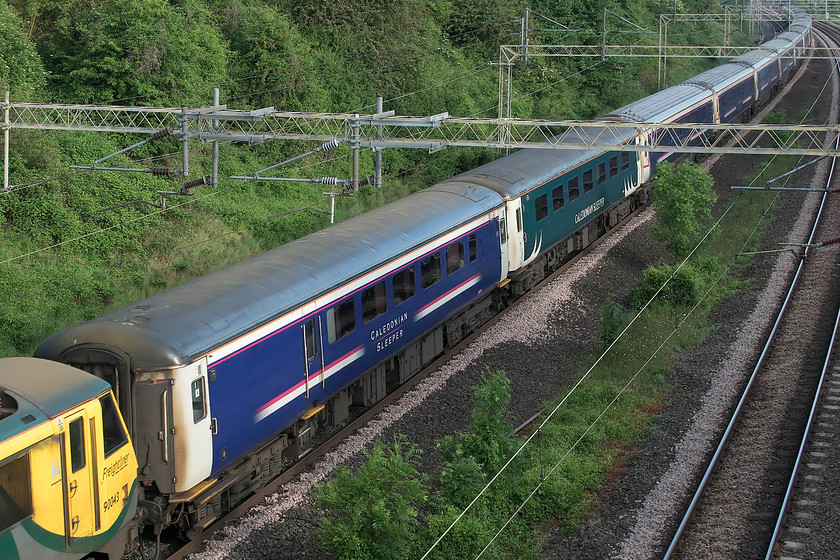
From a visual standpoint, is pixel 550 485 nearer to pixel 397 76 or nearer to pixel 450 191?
pixel 450 191

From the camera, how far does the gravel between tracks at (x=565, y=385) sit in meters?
12.4

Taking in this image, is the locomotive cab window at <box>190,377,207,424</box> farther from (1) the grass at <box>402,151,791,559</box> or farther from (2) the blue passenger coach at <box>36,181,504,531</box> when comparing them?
(1) the grass at <box>402,151,791,559</box>

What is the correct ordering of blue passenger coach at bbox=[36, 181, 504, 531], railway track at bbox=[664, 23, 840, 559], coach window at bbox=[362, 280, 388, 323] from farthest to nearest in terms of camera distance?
coach window at bbox=[362, 280, 388, 323]
railway track at bbox=[664, 23, 840, 559]
blue passenger coach at bbox=[36, 181, 504, 531]

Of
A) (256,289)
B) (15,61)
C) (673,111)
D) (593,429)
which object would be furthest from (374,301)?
A: (673,111)

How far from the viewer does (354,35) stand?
3641cm

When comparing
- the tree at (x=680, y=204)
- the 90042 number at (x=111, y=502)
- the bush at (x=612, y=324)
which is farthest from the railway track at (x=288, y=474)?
the tree at (x=680, y=204)

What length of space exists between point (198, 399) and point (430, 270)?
6.75m

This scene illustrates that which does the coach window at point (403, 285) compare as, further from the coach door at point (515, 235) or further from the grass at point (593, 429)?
the coach door at point (515, 235)

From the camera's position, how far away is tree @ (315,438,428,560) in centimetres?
1113

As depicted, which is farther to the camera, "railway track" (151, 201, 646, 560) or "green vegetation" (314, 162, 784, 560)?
"green vegetation" (314, 162, 784, 560)

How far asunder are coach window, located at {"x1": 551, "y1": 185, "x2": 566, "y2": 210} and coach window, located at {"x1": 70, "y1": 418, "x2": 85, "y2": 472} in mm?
15031

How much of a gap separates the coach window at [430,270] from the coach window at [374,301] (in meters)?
1.38

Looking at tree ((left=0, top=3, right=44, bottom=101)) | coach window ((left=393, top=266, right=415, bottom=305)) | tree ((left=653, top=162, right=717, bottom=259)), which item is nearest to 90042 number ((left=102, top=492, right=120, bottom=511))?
coach window ((left=393, top=266, right=415, bottom=305))

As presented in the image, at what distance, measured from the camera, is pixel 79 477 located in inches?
371
